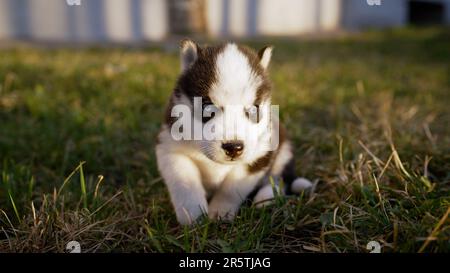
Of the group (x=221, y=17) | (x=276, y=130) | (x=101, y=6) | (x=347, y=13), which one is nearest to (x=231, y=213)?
(x=276, y=130)

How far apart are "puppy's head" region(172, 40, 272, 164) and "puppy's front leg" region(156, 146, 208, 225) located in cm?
19

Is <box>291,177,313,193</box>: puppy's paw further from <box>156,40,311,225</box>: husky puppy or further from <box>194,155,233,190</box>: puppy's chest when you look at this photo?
<box>194,155,233,190</box>: puppy's chest

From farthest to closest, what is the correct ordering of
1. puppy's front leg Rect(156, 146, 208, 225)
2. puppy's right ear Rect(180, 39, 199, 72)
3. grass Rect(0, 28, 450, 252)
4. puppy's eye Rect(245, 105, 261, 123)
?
puppy's right ear Rect(180, 39, 199, 72) → puppy's front leg Rect(156, 146, 208, 225) → puppy's eye Rect(245, 105, 261, 123) → grass Rect(0, 28, 450, 252)

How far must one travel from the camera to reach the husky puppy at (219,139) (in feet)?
8.49

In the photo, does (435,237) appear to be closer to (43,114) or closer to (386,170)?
(386,170)

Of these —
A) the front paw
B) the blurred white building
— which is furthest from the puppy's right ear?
the blurred white building

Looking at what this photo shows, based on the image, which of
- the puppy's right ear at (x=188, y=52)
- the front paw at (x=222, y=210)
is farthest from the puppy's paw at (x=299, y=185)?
the puppy's right ear at (x=188, y=52)

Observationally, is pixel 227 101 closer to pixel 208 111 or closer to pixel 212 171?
pixel 208 111

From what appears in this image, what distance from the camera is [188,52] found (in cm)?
292

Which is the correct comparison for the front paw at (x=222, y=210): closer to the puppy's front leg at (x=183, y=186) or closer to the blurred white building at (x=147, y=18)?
the puppy's front leg at (x=183, y=186)

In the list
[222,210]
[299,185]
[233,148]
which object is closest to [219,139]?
[233,148]

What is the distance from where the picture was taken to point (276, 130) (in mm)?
3252

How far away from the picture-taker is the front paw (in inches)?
113

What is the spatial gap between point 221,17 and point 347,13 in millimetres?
3934
